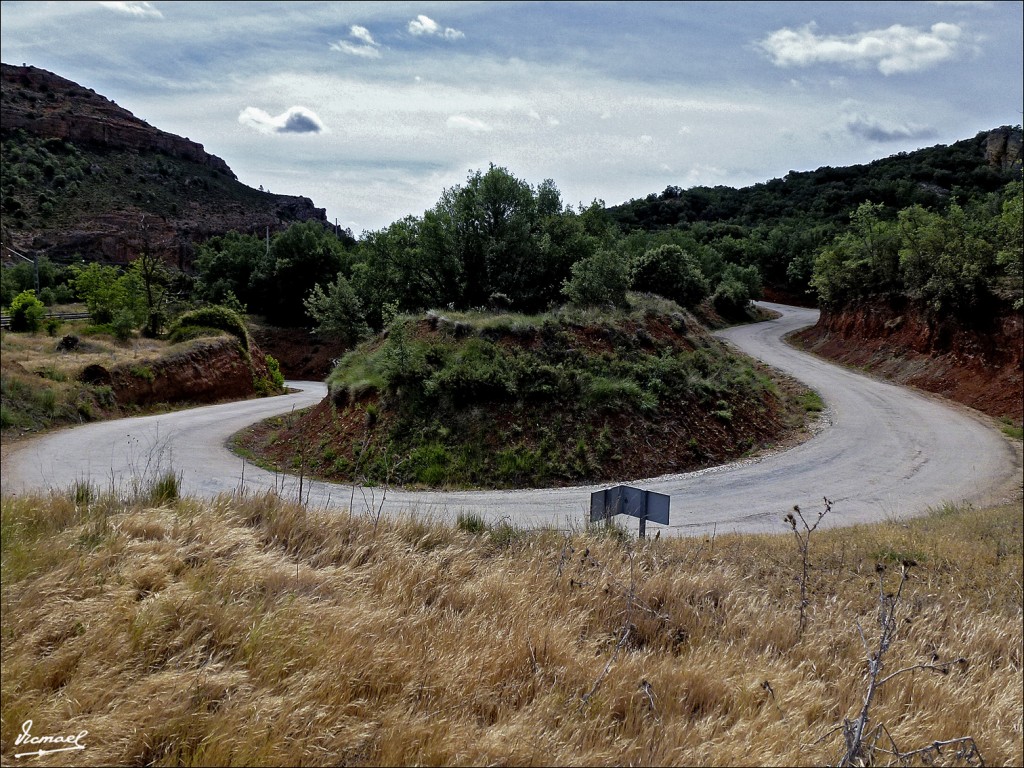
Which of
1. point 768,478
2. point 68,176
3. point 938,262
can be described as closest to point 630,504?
point 68,176

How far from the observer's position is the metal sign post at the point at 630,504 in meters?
6.93

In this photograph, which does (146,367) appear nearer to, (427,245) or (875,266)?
→ (427,245)

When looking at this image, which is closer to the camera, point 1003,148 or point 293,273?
point 293,273

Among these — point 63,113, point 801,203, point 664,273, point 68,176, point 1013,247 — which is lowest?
point 68,176

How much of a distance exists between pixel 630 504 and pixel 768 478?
10088 mm

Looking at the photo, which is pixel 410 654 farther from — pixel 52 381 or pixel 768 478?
pixel 768 478

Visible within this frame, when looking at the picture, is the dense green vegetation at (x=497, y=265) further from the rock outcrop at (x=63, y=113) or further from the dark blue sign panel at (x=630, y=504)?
the dark blue sign panel at (x=630, y=504)

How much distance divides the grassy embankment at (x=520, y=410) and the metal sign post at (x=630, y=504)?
876 cm

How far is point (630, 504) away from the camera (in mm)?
7172

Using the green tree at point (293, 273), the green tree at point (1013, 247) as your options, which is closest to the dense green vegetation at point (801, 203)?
the green tree at point (1013, 247)

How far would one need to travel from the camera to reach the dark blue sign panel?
22.7 ft

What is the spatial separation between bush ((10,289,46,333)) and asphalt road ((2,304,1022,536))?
1.99 metres

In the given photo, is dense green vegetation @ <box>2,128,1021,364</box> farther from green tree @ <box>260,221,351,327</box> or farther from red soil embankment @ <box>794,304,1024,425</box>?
red soil embankment @ <box>794,304,1024,425</box>

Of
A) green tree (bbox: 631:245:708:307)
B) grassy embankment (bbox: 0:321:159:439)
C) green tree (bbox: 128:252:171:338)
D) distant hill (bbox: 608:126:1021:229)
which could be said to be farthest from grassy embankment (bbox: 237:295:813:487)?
distant hill (bbox: 608:126:1021:229)
